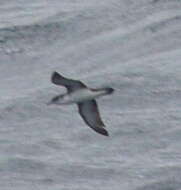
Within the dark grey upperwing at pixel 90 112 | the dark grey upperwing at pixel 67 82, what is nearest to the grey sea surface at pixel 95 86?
the dark grey upperwing at pixel 90 112

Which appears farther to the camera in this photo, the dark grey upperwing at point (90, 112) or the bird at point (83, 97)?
the dark grey upperwing at point (90, 112)

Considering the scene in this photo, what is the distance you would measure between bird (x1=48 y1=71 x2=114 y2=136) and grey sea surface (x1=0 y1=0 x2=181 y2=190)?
3.62ft

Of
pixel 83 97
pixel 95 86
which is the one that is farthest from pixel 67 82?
pixel 95 86

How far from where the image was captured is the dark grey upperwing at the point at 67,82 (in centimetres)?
1705

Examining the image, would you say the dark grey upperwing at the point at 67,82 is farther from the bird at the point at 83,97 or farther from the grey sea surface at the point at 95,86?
the grey sea surface at the point at 95,86

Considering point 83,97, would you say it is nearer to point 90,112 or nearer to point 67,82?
point 67,82

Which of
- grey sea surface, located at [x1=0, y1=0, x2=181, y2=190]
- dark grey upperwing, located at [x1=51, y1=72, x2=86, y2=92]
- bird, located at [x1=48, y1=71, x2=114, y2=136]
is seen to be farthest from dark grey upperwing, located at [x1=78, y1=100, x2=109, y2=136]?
grey sea surface, located at [x1=0, y1=0, x2=181, y2=190]

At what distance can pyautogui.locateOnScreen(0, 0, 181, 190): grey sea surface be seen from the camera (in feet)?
62.1

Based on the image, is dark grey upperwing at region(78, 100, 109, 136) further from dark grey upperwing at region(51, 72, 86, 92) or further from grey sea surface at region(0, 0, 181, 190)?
grey sea surface at region(0, 0, 181, 190)

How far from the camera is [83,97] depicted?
17.3 m

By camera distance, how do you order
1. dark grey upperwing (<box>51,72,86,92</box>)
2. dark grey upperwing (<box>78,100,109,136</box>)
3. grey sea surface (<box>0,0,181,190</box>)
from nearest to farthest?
dark grey upperwing (<box>51,72,86,92</box>) → dark grey upperwing (<box>78,100,109,136</box>) → grey sea surface (<box>0,0,181,190</box>)

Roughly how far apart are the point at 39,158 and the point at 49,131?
100cm

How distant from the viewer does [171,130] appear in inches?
785

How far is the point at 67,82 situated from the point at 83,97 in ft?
0.87
